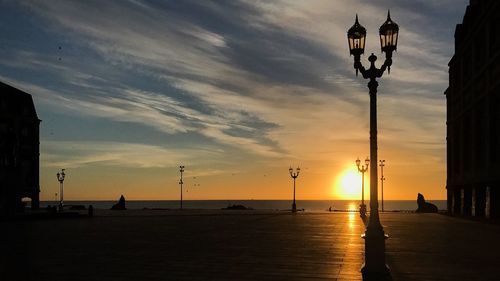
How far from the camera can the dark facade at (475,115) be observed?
38.1 m

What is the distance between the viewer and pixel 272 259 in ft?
51.8

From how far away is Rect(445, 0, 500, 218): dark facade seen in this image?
38094mm

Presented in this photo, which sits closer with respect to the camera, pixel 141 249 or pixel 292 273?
pixel 292 273

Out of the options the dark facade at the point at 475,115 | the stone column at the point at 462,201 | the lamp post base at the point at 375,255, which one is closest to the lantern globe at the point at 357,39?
the lamp post base at the point at 375,255

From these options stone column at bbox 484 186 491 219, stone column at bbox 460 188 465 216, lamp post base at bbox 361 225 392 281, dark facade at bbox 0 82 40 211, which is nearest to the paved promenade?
lamp post base at bbox 361 225 392 281

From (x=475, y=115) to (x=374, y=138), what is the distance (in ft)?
111

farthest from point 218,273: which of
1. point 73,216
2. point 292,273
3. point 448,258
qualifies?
point 73,216

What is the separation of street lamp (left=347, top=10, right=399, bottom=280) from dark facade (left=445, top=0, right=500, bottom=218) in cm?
2635

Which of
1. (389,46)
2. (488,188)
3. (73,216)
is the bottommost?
(73,216)

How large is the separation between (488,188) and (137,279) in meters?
34.2

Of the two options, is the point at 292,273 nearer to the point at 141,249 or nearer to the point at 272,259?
the point at 272,259

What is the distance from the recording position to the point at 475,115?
43688 millimetres

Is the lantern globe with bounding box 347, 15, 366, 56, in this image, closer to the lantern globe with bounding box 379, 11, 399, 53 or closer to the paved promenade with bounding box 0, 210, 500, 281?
the lantern globe with bounding box 379, 11, 399, 53

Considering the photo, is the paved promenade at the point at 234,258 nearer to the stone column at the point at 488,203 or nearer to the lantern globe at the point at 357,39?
the lantern globe at the point at 357,39
